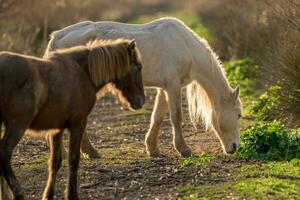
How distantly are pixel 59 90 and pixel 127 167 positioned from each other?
2438 mm

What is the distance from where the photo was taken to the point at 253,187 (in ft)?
30.6

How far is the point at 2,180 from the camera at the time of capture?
29.7 ft

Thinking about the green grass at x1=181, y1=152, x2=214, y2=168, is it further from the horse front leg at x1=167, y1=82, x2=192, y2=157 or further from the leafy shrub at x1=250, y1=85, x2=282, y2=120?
the leafy shrub at x1=250, y1=85, x2=282, y2=120

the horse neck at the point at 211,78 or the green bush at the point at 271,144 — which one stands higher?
the horse neck at the point at 211,78

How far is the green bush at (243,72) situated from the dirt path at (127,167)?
510 cm

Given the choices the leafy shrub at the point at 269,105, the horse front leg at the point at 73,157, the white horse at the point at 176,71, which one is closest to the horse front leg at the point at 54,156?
the horse front leg at the point at 73,157

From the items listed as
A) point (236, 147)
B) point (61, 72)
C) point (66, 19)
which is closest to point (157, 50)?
point (236, 147)

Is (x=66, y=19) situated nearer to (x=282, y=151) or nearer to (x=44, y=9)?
(x=44, y=9)

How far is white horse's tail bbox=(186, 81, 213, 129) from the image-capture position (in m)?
13.5

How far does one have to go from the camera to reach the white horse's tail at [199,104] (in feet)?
44.2

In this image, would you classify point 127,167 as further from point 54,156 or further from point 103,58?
point 103,58

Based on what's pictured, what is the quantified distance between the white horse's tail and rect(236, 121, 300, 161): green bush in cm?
128

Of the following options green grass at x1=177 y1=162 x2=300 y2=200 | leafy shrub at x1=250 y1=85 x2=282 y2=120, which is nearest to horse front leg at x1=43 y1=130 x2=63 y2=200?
green grass at x1=177 y1=162 x2=300 y2=200

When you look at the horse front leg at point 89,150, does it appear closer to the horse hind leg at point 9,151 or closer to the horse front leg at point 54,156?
the horse front leg at point 54,156
